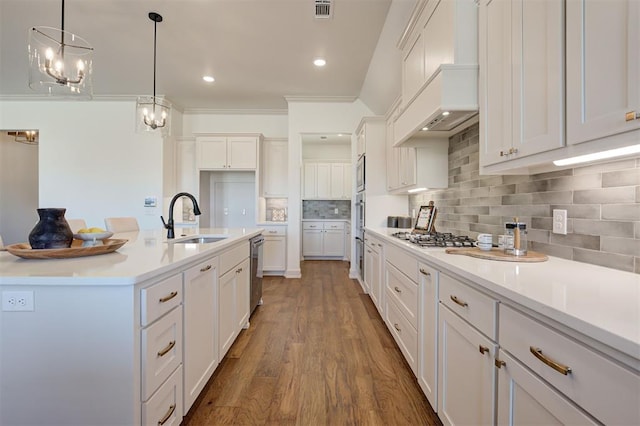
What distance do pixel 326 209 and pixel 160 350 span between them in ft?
19.4

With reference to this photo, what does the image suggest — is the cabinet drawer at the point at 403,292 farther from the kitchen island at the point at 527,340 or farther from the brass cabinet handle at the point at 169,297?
the brass cabinet handle at the point at 169,297

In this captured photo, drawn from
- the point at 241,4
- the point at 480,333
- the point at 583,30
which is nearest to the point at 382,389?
the point at 480,333

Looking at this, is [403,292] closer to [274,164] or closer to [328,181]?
[274,164]

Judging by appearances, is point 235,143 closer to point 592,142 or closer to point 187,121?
point 187,121

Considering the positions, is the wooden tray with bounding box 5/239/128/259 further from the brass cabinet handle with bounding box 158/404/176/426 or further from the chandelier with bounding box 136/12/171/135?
the chandelier with bounding box 136/12/171/135

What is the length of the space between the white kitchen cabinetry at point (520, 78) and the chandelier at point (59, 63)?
2.84m

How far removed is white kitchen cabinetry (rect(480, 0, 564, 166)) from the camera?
1082 millimetres

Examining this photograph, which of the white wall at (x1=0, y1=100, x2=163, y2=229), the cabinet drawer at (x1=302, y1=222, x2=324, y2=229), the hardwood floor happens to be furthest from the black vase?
the cabinet drawer at (x1=302, y1=222, x2=324, y2=229)

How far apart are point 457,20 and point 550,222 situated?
1.22 m

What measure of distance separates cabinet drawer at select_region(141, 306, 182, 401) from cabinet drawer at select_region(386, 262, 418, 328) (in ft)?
4.46

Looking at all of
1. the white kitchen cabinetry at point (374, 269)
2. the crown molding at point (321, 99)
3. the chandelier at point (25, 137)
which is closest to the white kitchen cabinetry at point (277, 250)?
the white kitchen cabinetry at point (374, 269)

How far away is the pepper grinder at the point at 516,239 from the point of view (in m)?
1.48

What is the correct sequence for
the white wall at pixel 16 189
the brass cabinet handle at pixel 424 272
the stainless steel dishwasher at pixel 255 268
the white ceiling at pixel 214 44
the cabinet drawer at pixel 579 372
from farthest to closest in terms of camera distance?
1. the white wall at pixel 16 189
2. the stainless steel dishwasher at pixel 255 268
3. the white ceiling at pixel 214 44
4. the brass cabinet handle at pixel 424 272
5. the cabinet drawer at pixel 579 372

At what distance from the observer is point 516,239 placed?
58.7 inches
